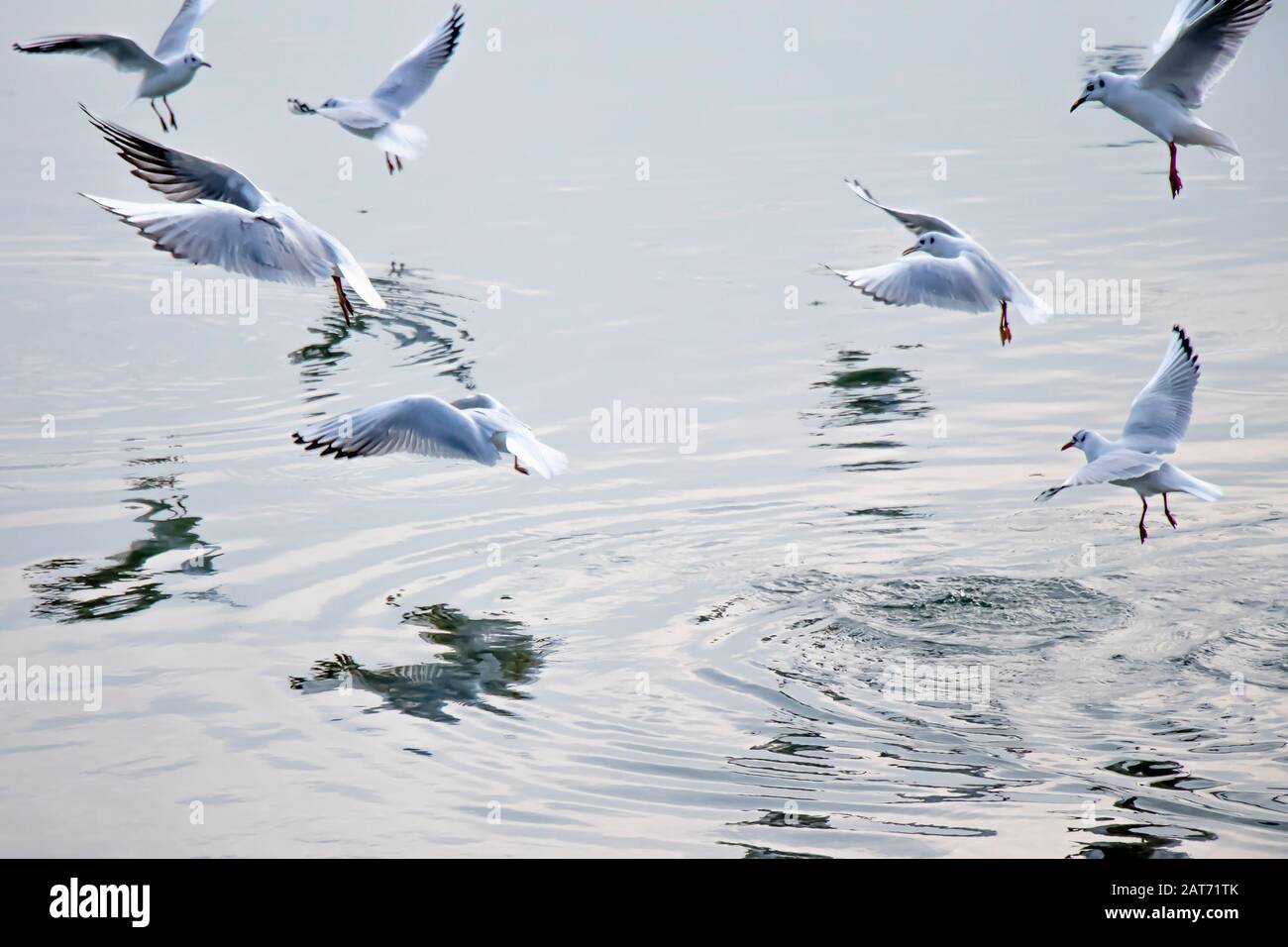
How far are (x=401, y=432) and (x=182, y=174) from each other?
8.13 ft

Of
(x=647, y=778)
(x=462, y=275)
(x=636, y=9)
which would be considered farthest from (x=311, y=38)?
(x=647, y=778)

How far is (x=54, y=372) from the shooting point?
41.1 ft

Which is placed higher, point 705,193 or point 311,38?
point 311,38

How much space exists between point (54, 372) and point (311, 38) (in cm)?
1195

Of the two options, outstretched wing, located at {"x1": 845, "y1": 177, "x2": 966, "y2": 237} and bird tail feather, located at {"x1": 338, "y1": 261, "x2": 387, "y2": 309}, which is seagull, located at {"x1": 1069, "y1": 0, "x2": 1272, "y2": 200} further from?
bird tail feather, located at {"x1": 338, "y1": 261, "x2": 387, "y2": 309}

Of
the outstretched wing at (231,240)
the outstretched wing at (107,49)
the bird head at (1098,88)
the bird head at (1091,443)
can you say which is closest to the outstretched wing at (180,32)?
the outstretched wing at (107,49)

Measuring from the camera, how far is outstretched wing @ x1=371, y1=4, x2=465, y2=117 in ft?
44.5

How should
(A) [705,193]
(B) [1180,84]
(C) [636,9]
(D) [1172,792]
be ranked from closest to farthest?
(D) [1172,792], (B) [1180,84], (A) [705,193], (C) [636,9]

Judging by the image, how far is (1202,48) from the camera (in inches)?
395

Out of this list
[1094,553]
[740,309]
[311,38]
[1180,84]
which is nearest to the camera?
[1094,553]

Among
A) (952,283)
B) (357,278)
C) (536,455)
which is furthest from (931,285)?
(357,278)

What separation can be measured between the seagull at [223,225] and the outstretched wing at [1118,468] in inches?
154

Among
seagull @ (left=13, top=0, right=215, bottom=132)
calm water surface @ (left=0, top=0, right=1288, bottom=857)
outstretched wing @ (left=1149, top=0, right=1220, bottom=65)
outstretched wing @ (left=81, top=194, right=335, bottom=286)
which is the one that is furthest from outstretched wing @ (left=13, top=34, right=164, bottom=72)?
outstretched wing @ (left=1149, top=0, right=1220, bottom=65)

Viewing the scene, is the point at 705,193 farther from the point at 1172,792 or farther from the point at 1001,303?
the point at 1172,792
